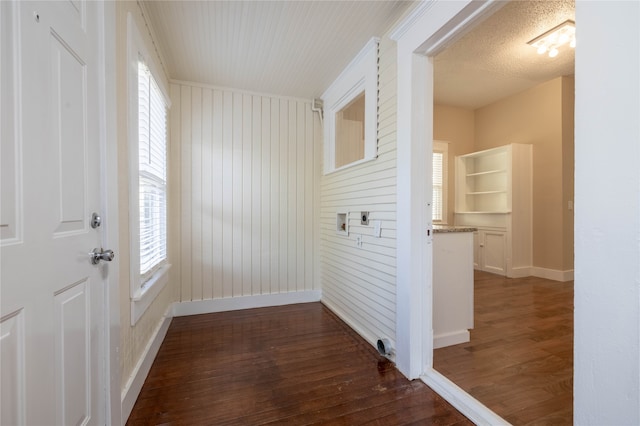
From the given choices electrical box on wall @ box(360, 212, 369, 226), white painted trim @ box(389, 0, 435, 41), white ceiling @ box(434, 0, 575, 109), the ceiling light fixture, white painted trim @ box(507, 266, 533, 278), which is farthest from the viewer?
white painted trim @ box(507, 266, 533, 278)

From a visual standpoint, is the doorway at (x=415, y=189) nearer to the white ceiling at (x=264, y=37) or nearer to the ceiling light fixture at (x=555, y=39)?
the white ceiling at (x=264, y=37)

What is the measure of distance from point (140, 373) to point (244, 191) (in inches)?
79.9

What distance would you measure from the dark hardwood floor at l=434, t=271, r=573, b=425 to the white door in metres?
2.07

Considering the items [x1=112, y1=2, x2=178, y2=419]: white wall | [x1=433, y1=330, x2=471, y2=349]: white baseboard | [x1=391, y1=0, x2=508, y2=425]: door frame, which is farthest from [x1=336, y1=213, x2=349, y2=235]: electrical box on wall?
[x1=112, y1=2, x2=178, y2=419]: white wall

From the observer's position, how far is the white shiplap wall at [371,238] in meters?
2.09

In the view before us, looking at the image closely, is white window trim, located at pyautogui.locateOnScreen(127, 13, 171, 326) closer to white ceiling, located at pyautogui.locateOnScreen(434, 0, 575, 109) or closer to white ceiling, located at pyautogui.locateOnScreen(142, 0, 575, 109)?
white ceiling, located at pyautogui.locateOnScreen(142, 0, 575, 109)

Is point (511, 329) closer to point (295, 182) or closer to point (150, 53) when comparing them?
point (295, 182)

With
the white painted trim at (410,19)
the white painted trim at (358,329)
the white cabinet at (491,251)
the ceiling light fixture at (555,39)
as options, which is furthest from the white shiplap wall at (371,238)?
the white cabinet at (491,251)

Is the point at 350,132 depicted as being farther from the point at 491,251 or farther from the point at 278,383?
the point at 491,251

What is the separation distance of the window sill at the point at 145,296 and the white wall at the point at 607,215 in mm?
2150

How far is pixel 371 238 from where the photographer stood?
2400mm

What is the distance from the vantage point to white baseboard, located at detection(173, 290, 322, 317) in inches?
120

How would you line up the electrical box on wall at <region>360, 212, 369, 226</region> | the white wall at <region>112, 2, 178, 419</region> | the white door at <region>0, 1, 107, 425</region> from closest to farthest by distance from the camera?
1. the white door at <region>0, 1, 107, 425</region>
2. the white wall at <region>112, 2, 178, 419</region>
3. the electrical box on wall at <region>360, 212, 369, 226</region>

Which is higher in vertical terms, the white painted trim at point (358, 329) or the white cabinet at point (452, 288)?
the white cabinet at point (452, 288)
